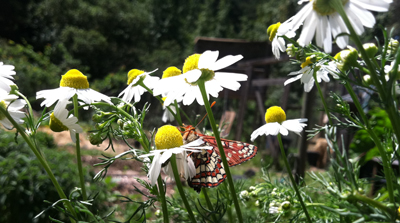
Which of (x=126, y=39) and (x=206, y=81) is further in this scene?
(x=126, y=39)

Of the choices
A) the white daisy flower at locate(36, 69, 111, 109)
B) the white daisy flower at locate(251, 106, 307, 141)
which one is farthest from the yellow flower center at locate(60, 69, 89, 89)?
the white daisy flower at locate(251, 106, 307, 141)

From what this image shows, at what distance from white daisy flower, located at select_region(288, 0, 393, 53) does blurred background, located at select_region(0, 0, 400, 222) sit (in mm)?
4081

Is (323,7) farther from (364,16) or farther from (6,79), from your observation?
(6,79)

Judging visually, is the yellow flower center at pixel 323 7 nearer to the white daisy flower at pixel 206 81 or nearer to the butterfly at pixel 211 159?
the white daisy flower at pixel 206 81

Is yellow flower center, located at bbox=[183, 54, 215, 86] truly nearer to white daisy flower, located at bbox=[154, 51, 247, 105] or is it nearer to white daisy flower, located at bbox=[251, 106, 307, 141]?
white daisy flower, located at bbox=[154, 51, 247, 105]

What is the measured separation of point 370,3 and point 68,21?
10646 mm

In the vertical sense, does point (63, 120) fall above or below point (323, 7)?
below

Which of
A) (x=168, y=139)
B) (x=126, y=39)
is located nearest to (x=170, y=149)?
(x=168, y=139)

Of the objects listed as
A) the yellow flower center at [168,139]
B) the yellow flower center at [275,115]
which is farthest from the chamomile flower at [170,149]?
the yellow flower center at [275,115]

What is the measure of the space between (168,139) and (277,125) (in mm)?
253

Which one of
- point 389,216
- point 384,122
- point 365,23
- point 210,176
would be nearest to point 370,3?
point 365,23

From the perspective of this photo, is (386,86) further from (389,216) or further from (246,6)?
(246,6)

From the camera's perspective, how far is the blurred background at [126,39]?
6.39m

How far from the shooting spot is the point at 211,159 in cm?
52
